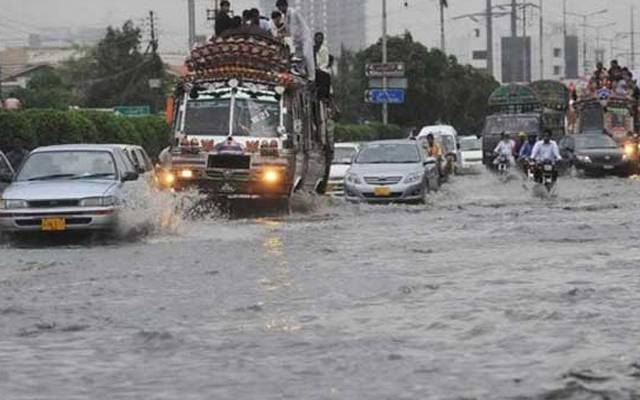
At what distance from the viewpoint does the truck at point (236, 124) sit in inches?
832

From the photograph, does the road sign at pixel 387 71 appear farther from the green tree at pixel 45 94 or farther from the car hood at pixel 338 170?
the car hood at pixel 338 170

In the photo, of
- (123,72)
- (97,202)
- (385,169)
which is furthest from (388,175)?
(123,72)

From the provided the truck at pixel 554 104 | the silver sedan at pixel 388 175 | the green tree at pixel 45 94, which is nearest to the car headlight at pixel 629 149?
the truck at pixel 554 104

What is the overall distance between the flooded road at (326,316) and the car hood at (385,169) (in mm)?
6922

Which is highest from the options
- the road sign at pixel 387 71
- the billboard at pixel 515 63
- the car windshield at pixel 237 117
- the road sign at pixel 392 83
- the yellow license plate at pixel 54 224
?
the billboard at pixel 515 63

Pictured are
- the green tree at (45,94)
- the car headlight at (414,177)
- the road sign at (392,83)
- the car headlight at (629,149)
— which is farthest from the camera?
the green tree at (45,94)

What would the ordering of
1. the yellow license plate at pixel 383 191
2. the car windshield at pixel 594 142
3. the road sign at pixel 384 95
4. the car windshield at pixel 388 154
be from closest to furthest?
the yellow license plate at pixel 383 191 < the car windshield at pixel 388 154 < the car windshield at pixel 594 142 < the road sign at pixel 384 95

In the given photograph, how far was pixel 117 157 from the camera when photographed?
18.1 meters

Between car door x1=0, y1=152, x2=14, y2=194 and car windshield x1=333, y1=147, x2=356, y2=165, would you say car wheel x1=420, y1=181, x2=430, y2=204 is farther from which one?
car door x1=0, y1=152, x2=14, y2=194

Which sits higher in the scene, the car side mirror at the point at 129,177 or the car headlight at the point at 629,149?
the car side mirror at the point at 129,177

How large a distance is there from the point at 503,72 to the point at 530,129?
3834 inches

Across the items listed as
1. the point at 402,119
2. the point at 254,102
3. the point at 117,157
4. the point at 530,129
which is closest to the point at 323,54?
the point at 254,102

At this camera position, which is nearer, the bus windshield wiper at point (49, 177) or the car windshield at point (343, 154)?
the bus windshield wiper at point (49, 177)

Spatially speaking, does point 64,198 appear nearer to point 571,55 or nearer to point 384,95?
point 384,95
